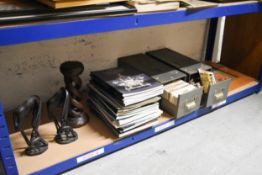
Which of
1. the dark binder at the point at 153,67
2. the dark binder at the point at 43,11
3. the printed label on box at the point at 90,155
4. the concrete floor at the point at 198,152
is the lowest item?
the concrete floor at the point at 198,152

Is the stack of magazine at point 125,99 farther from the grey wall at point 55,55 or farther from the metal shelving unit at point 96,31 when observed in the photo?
the grey wall at point 55,55

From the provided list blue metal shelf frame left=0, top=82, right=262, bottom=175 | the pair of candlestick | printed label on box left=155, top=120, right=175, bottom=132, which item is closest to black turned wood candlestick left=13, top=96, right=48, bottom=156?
the pair of candlestick

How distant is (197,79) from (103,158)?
0.69m

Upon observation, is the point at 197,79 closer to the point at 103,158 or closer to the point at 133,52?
the point at 133,52

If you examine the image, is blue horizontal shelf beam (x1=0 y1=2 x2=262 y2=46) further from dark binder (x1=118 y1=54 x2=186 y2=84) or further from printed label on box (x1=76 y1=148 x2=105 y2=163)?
printed label on box (x1=76 y1=148 x2=105 y2=163)

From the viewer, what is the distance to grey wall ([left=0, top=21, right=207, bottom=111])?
1.20 metres

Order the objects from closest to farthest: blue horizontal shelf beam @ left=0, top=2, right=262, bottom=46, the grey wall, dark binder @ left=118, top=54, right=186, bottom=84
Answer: blue horizontal shelf beam @ left=0, top=2, right=262, bottom=46, the grey wall, dark binder @ left=118, top=54, right=186, bottom=84

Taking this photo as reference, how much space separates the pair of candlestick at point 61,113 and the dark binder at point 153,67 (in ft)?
1.25

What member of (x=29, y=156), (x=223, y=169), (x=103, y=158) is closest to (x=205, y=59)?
(x=223, y=169)

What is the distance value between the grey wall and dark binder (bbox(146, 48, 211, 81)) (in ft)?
0.32

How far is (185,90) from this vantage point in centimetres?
125

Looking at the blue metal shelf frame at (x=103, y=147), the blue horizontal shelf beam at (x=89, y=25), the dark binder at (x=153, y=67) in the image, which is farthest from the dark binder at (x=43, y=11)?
the dark binder at (x=153, y=67)

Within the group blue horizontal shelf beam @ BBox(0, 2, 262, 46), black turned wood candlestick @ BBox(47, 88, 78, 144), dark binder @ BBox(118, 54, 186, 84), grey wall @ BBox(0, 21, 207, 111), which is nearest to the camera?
blue horizontal shelf beam @ BBox(0, 2, 262, 46)

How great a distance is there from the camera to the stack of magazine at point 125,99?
1.06 meters
